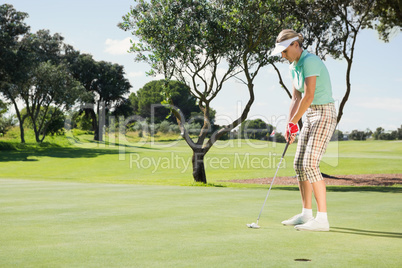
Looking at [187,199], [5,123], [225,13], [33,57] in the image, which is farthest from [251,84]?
[5,123]

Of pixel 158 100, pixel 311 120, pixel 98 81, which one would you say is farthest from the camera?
pixel 158 100

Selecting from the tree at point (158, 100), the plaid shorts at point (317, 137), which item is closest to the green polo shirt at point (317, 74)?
the plaid shorts at point (317, 137)

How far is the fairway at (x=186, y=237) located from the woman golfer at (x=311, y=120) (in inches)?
15.1

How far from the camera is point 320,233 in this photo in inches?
203

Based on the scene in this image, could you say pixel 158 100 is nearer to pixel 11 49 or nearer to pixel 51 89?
pixel 51 89

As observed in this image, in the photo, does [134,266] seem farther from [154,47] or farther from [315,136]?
[154,47]

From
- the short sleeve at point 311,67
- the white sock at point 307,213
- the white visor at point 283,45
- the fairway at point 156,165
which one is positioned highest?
the white visor at point 283,45

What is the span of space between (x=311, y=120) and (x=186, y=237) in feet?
7.36

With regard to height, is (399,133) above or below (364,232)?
above

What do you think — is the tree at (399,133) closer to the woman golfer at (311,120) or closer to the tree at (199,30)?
the tree at (199,30)

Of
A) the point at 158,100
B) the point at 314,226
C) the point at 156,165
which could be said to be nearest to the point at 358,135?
the point at 156,165

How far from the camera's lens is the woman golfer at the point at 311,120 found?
547cm

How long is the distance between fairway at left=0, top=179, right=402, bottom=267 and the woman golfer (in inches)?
15.1

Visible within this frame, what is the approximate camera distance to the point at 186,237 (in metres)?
4.69
